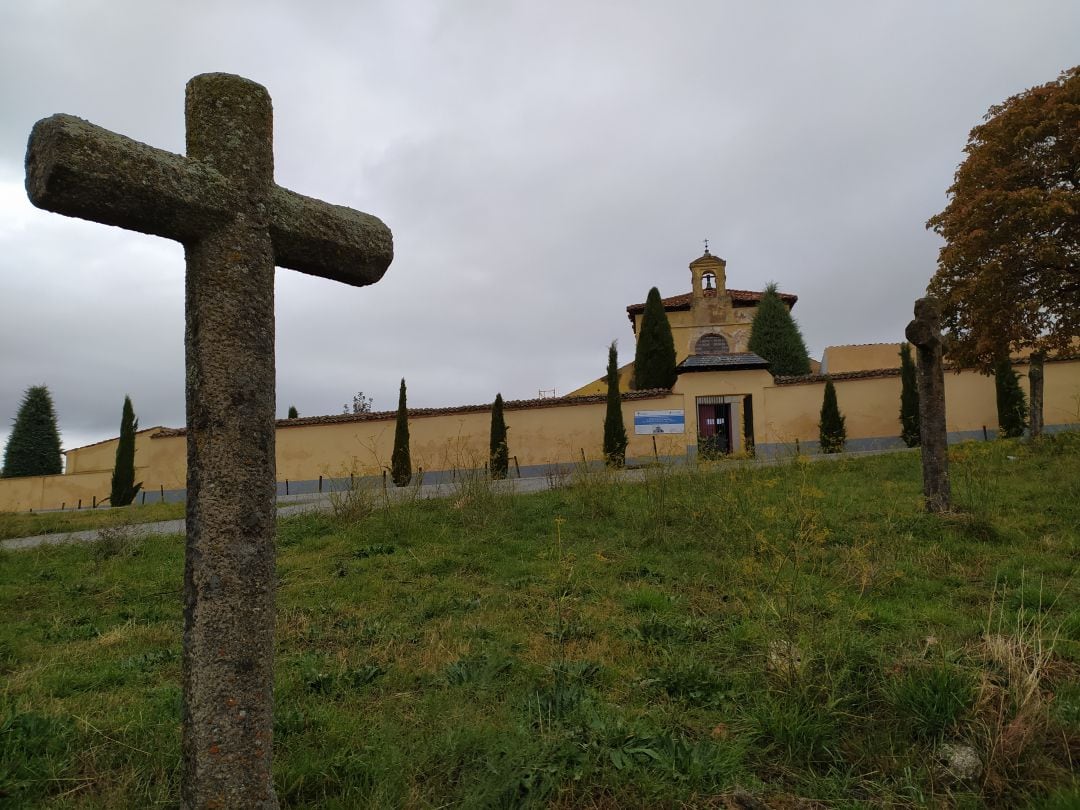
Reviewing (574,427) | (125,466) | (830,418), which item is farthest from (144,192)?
(125,466)

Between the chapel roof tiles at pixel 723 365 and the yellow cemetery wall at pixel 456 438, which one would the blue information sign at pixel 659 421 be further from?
the chapel roof tiles at pixel 723 365

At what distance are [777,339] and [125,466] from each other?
25183 millimetres

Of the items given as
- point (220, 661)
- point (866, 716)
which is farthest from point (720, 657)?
point (220, 661)

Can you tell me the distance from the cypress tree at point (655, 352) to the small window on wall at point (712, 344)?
3.74 m

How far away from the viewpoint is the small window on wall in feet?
103

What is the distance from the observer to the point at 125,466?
877 inches

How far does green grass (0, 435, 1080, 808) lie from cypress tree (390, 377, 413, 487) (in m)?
12.5

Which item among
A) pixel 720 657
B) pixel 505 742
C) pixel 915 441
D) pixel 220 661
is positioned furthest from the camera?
pixel 915 441

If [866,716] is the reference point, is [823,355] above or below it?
above

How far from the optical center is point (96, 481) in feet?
79.5

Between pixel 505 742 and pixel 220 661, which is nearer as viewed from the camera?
pixel 220 661

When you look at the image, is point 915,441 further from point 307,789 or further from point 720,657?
point 307,789

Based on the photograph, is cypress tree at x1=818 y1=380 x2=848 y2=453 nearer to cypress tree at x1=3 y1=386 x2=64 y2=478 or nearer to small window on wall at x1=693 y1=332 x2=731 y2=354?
small window on wall at x1=693 y1=332 x2=731 y2=354

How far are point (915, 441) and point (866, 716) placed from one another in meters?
19.6
